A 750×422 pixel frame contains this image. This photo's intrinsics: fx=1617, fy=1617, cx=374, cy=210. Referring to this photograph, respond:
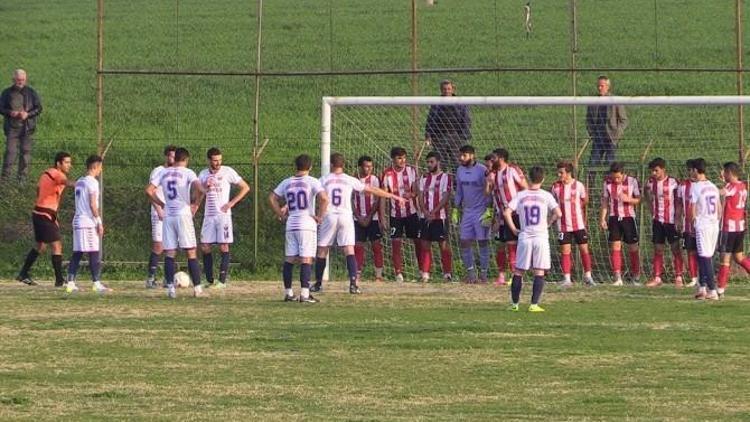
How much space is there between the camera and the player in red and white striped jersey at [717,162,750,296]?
860 inches

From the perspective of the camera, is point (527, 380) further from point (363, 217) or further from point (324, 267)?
point (363, 217)

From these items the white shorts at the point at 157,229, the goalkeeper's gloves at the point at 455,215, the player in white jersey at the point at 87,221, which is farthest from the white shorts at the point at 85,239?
the goalkeeper's gloves at the point at 455,215

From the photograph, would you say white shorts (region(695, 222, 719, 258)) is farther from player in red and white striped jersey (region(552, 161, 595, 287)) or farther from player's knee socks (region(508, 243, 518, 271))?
player's knee socks (region(508, 243, 518, 271))

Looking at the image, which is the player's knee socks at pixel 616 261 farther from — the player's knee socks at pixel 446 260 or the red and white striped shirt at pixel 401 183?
the red and white striped shirt at pixel 401 183

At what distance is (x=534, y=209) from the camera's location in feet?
62.9

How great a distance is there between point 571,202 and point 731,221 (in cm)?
277

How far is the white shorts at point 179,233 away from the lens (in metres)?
21.2

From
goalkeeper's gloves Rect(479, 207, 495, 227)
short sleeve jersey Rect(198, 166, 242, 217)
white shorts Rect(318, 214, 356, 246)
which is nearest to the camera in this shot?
white shorts Rect(318, 214, 356, 246)

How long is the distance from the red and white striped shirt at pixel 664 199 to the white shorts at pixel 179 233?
7255 millimetres

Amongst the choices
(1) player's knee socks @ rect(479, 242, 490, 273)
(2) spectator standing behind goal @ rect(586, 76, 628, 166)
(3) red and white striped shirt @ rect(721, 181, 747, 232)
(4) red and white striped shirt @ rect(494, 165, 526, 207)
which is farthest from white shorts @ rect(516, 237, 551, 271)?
(2) spectator standing behind goal @ rect(586, 76, 628, 166)

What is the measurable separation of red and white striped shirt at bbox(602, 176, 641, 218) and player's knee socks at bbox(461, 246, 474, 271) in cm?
216

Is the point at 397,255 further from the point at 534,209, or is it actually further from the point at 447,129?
the point at 534,209

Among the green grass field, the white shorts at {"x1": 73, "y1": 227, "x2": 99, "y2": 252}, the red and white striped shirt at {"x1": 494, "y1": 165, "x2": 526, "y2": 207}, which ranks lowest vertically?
the green grass field

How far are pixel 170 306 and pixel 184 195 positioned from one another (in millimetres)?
1694
